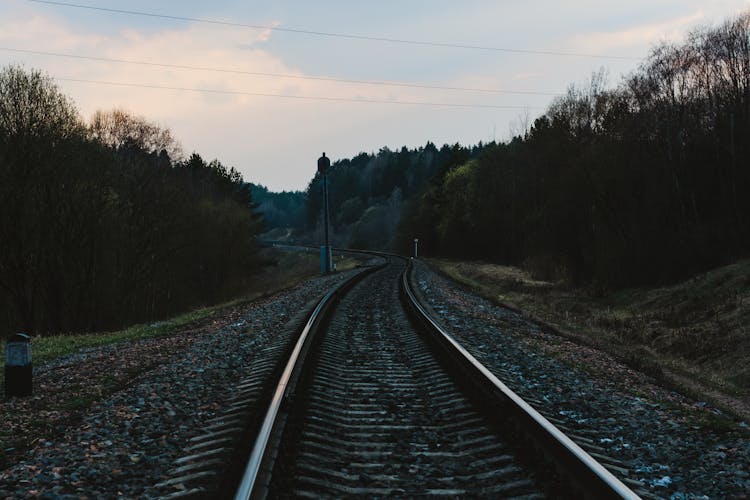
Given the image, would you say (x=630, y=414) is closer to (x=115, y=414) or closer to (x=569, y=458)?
Result: (x=569, y=458)

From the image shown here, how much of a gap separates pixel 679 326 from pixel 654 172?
1526 cm

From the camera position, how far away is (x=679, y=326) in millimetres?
16203

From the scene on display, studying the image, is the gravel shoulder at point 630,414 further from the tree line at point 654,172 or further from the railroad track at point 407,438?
the tree line at point 654,172

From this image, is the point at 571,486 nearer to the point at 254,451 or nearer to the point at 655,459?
the point at 655,459

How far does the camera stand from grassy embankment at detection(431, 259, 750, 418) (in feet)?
35.8

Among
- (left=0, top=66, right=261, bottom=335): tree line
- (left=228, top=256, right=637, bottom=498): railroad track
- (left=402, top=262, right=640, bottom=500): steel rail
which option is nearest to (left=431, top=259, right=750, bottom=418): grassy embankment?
(left=228, top=256, right=637, bottom=498): railroad track

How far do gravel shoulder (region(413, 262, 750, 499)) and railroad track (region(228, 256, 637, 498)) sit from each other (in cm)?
63

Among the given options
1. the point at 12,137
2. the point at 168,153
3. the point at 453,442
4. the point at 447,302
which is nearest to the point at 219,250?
the point at 168,153

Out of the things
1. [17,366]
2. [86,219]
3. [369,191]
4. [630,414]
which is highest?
[369,191]

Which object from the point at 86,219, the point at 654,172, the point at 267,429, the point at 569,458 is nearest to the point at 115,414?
the point at 267,429

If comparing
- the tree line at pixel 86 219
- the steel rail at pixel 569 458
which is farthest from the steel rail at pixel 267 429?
the tree line at pixel 86 219

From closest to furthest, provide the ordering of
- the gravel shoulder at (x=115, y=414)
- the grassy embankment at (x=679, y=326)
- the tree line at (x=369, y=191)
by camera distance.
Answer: the gravel shoulder at (x=115, y=414) < the grassy embankment at (x=679, y=326) < the tree line at (x=369, y=191)

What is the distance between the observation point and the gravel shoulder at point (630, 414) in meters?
4.06

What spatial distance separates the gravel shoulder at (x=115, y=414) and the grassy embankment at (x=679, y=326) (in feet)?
22.3
